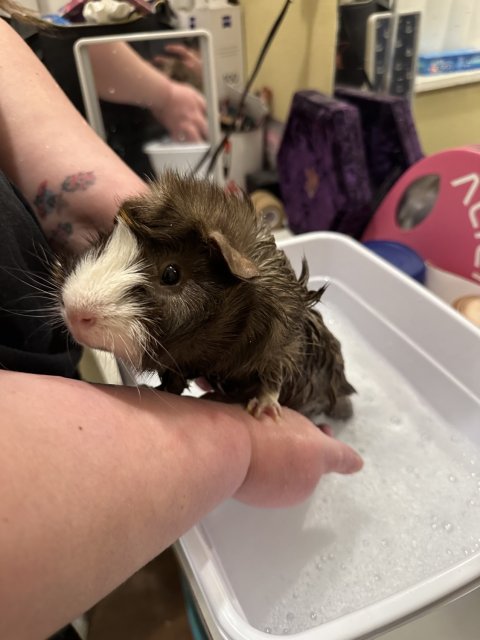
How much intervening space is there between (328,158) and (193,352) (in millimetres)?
1072

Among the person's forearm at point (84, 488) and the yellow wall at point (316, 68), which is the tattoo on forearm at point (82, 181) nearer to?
the person's forearm at point (84, 488)

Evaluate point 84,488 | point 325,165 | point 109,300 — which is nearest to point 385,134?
point 325,165

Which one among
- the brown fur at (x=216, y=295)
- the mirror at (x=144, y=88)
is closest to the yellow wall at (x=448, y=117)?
the mirror at (x=144, y=88)

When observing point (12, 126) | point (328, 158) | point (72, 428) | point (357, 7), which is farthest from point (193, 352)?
point (357, 7)

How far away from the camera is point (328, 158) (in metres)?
1.52

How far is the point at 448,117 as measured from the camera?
1.63 m

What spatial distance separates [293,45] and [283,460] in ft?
5.06

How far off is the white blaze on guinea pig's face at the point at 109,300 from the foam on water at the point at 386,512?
0.58 meters

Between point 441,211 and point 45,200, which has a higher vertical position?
point 45,200

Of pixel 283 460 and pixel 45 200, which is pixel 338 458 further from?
pixel 45 200

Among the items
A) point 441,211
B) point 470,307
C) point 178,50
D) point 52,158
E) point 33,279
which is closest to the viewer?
point 33,279

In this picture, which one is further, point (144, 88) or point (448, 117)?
point (448, 117)

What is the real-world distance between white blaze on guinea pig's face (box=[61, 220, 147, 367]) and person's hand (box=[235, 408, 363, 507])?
0.79 feet

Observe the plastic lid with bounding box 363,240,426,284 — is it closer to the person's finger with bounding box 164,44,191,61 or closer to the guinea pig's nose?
the person's finger with bounding box 164,44,191,61
